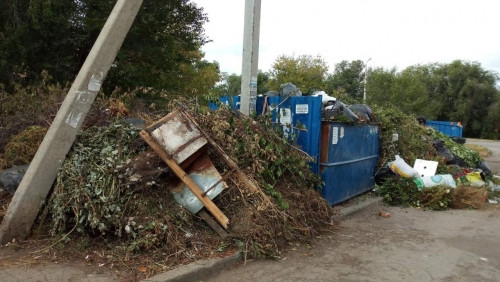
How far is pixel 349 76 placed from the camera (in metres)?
55.3

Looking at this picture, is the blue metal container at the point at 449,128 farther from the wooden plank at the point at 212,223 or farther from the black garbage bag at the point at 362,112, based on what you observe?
the wooden plank at the point at 212,223

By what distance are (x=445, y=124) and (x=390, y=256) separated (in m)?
21.5

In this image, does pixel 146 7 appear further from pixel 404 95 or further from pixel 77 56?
pixel 404 95

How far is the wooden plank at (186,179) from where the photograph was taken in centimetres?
470

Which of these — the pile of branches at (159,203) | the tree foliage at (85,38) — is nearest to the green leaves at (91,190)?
the pile of branches at (159,203)

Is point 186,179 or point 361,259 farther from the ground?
point 186,179

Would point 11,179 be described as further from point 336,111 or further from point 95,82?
point 336,111

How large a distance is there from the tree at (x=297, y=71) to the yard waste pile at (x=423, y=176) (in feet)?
70.4

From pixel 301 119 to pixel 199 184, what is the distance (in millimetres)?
2586

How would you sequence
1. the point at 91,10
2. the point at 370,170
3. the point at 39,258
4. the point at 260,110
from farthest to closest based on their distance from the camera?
the point at 91,10 → the point at 370,170 → the point at 260,110 → the point at 39,258

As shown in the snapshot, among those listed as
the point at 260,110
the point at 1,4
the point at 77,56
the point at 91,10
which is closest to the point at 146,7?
the point at 91,10

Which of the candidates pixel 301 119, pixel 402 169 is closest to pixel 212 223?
pixel 301 119

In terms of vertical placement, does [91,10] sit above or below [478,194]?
above

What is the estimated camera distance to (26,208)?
4.48 meters
